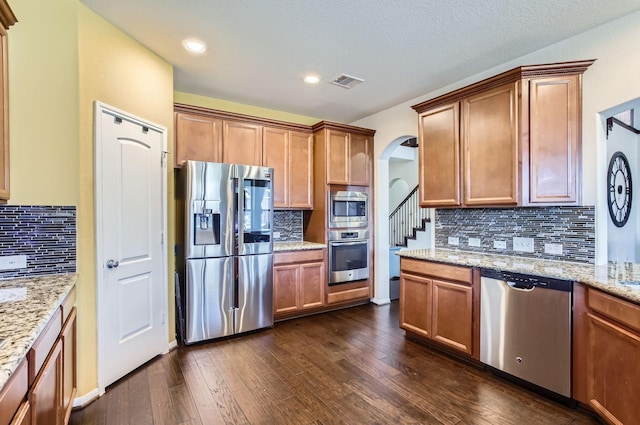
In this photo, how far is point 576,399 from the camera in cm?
208

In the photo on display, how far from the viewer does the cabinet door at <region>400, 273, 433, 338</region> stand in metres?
3.04

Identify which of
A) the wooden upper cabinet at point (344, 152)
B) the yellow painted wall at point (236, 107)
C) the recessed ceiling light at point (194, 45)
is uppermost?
the recessed ceiling light at point (194, 45)

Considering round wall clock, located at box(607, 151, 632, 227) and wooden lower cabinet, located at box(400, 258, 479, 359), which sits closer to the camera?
wooden lower cabinet, located at box(400, 258, 479, 359)

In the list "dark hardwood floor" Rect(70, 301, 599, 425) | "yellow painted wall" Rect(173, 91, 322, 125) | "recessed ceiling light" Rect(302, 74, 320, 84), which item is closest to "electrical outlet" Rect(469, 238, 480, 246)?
"dark hardwood floor" Rect(70, 301, 599, 425)

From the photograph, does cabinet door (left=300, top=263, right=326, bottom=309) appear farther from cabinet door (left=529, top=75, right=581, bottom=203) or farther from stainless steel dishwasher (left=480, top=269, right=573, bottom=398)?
cabinet door (left=529, top=75, right=581, bottom=203)

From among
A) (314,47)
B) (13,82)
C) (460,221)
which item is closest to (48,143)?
(13,82)

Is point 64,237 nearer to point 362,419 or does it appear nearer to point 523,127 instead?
point 362,419

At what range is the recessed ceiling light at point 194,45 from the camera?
2594 millimetres

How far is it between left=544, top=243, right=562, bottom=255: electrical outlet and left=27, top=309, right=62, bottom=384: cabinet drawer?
3.47 metres

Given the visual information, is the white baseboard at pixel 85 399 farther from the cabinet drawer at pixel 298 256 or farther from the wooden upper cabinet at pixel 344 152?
the wooden upper cabinet at pixel 344 152

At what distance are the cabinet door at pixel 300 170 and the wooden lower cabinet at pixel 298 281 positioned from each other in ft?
2.37

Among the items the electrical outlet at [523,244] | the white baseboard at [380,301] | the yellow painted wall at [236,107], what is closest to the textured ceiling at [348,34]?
the yellow painted wall at [236,107]

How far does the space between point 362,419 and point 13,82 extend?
9.93 ft

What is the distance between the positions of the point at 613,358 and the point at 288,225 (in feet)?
11.5
